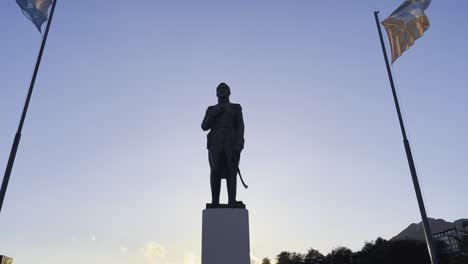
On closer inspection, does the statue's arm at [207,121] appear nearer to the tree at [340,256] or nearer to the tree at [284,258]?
the tree at [340,256]

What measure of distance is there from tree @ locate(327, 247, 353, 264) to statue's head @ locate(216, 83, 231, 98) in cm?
6738

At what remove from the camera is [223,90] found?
386 inches

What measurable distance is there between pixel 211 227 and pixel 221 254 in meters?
0.58

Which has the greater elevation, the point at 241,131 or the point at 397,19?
the point at 397,19

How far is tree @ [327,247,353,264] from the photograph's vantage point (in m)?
71.4

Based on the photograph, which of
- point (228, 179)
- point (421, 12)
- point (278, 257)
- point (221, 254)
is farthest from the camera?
point (278, 257)

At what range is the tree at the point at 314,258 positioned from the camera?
250 ft

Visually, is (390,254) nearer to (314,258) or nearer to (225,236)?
(314,258)

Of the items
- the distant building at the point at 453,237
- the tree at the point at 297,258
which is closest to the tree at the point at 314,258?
the tree at the point at 297,258

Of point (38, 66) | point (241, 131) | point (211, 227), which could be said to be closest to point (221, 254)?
point (211, 227)

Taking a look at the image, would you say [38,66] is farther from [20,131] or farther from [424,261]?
[424,261]

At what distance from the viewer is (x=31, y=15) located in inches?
458

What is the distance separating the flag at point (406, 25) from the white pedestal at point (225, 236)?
26.0ft

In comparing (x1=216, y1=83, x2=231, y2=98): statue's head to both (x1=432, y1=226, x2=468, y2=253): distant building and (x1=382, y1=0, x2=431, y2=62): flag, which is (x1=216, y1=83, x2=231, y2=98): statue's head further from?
(x1=432, y1=226, x2=468, y2=253): distant building
